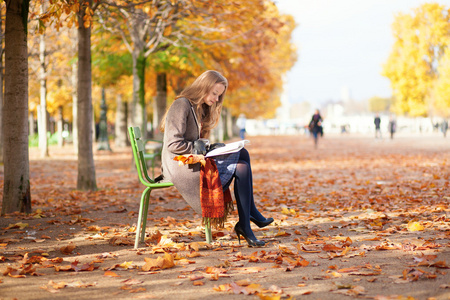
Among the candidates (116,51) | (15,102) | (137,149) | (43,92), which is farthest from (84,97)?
(43,92)

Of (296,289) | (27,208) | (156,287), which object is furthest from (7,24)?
(296,289)

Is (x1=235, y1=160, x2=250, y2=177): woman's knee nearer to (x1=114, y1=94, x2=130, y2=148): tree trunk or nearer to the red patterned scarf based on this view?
the red patterned scarf

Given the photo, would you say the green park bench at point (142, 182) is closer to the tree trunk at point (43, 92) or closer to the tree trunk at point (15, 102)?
the tree trunk at point (15, 102)

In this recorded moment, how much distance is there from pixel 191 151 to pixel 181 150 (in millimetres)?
96

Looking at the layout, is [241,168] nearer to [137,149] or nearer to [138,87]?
[137,149]

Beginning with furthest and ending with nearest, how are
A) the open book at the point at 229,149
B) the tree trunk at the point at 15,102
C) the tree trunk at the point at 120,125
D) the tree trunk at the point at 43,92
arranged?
the tree trunk at the point at 120,125 < the tree trunk at the point at 43,92 < the tree trunk at the point at 15,102 < the open book at the point at 229,149

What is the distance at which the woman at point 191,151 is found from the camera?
5039mm

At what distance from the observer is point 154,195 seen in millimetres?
10102

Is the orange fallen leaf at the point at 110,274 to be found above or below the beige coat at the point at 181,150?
below

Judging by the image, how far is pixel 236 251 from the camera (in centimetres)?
508

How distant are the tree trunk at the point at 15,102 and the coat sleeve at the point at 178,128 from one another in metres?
2.97

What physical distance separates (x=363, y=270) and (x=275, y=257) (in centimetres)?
79

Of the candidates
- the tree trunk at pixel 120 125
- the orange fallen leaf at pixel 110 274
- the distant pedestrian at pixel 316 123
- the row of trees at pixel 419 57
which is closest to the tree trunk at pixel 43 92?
the tree trunk at pixel 120 125

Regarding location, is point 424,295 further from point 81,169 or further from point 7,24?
point 81,169
